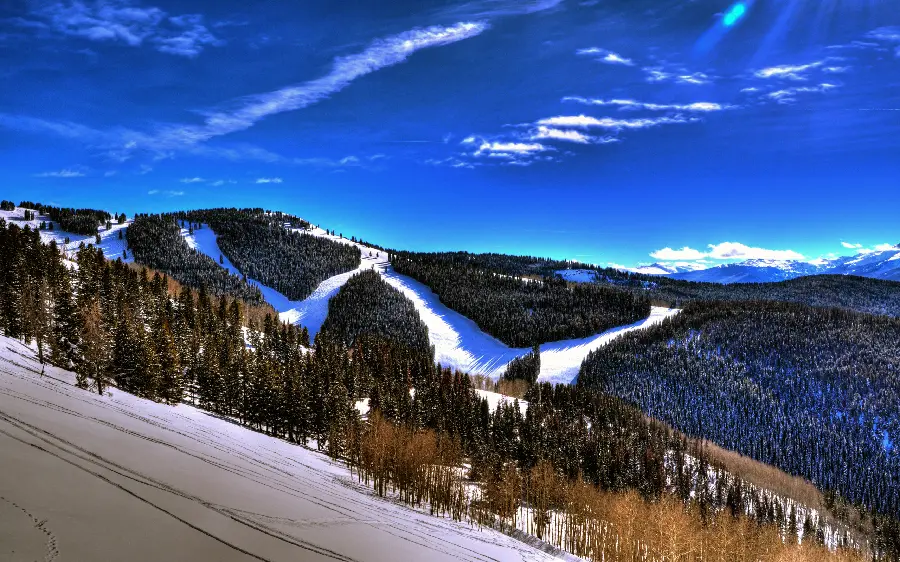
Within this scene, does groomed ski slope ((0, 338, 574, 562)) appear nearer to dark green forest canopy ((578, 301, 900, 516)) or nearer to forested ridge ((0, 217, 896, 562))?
forested ridge ((0, 217, 896, 562))

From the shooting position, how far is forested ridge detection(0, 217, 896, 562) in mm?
53188

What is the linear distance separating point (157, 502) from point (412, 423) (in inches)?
2482

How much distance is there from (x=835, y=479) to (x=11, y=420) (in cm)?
18810

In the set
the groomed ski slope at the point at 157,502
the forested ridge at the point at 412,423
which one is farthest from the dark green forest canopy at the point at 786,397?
the groomed ski slope at the point at 157,502

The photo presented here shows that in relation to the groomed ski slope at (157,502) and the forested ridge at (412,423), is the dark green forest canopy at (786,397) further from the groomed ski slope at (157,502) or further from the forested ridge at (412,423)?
the groomed ski slope at (157,502)

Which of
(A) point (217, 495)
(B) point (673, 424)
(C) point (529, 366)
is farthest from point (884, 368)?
(A) point (217, 495)

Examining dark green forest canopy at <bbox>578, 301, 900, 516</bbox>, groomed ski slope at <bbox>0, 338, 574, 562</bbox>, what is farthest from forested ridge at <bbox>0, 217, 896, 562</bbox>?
dark green forest canopy at <bbox>578, 301, 900, 516</bbox>

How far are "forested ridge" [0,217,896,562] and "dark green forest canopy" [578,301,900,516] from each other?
29.5 meters

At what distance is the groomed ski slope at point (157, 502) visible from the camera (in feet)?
50.7

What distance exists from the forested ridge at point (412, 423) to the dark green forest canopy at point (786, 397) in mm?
29518

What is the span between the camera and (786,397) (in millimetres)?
173500

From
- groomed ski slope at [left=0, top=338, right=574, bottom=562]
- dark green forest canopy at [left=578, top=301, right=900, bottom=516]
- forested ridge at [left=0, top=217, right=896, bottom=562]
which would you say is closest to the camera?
groomed ski slope at [left=0, top=338, right=574, bottom=562]

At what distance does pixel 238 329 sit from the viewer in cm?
11675

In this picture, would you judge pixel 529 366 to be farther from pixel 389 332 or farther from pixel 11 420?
pixel 11 420
